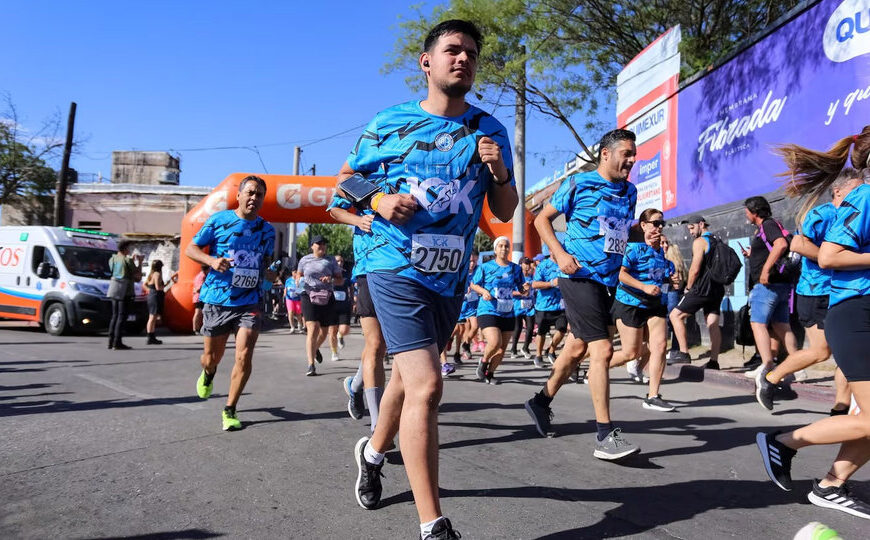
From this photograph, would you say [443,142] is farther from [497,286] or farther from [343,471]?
[497,286]

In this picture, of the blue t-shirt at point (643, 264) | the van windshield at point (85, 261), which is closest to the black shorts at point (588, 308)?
the blue t-shirt at point (643, 264)

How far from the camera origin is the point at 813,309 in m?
5.80

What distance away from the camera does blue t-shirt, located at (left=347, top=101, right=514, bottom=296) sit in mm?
2691

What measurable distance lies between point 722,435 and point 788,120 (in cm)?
685

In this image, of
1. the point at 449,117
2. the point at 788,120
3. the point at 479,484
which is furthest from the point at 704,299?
the point at 449,117

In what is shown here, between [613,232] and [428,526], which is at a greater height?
[613,232]

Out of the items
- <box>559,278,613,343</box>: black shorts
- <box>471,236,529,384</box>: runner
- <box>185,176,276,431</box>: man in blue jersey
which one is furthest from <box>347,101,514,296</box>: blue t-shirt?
<box>471,236,529,384</box>: runner

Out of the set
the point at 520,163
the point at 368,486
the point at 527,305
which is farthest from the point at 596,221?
the point at 520,163

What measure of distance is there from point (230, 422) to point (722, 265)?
650 centimetres

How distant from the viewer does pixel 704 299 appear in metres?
8.53

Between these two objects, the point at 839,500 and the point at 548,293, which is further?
the point at 548,293

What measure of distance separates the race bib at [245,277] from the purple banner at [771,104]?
7.72 metres

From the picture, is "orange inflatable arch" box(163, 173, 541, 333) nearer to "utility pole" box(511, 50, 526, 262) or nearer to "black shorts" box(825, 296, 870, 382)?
"utility pole" box(511, 50, 526, 262)

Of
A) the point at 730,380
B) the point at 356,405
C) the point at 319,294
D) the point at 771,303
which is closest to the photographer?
the point at 356,405
